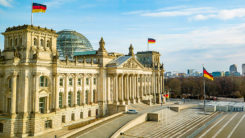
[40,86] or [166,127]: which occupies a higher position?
[40,86]

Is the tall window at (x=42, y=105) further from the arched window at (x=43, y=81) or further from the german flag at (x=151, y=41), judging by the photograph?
the german flag at (x=151, y=41)

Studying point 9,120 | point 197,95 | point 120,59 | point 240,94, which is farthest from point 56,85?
point 240,94

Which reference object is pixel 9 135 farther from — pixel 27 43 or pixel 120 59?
pixel 120 59

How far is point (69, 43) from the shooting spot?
79750 millimetres

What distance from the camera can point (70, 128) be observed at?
164ft

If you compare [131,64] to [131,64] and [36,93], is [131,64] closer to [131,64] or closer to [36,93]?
[131,64]

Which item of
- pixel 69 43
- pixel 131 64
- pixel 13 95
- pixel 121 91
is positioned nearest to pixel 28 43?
pixel 13 95

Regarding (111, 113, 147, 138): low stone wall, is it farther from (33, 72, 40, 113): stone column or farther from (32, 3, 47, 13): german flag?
(32, 3, 47, 13): german flag

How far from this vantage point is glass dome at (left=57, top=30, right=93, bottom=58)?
79062 mm

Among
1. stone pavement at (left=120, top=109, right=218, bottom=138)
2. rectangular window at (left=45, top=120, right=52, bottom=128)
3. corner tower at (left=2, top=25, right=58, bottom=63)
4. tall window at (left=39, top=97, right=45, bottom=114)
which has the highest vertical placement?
corner tower at (left=2, top=25, right=58, bottom=63)

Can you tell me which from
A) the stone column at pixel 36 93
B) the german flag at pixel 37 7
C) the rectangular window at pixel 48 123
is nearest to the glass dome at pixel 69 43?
the german flag at pixel 37 7

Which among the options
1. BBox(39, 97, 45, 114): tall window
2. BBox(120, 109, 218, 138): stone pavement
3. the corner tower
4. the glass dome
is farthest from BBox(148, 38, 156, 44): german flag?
BBox(39, 97, 45, 114): tall window

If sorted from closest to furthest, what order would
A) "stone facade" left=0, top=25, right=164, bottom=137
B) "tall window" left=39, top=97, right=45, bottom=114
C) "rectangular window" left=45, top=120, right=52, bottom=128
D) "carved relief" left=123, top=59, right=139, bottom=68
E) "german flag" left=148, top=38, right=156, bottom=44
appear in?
1. "stone facade" left=0, top=25, right=164, bottom=137
2. "rectangular window" left=45, top=120, right=52, bottom=128
3. "tall window" left=39, top=97, right=45, bottom=114
4. "carved relief" left=123, top=59, right=139, bottom=68
5. "german flag" left=148, top=38, right=156, bottom=44

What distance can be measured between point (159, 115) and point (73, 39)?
151ft
